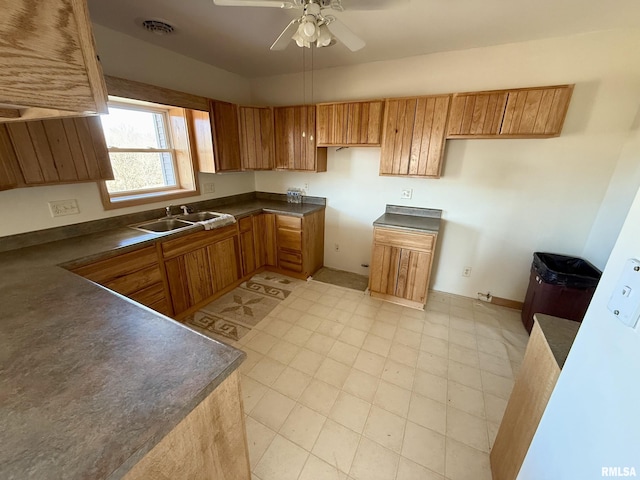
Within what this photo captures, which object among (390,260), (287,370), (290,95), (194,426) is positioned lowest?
(287,370)

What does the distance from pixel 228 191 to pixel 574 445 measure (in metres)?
3.53

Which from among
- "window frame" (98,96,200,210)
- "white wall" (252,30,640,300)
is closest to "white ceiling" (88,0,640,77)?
"white wall" (252,30,640,300)

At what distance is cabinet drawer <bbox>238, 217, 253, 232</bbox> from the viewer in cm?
296

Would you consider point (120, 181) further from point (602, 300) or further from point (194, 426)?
point (602, 300)

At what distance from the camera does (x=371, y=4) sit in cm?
171

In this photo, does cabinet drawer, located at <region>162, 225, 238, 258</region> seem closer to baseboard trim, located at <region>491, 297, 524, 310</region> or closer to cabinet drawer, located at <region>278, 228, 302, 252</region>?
cabinet drawer, located at <region>278, 228, 302, 252</region>

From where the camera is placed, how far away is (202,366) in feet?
2.58

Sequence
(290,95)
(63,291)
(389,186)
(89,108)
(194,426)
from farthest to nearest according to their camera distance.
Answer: (290,95) < (389,186) < (63,291) < (194,426) < (89,108)

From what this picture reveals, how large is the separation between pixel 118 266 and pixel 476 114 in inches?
125

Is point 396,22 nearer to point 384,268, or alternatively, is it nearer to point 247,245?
point 384,268

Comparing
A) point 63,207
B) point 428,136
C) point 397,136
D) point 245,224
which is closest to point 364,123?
point 397,136

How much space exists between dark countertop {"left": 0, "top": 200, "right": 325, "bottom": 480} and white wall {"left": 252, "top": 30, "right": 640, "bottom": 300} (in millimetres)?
2634

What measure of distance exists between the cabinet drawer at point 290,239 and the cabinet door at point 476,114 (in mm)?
1904

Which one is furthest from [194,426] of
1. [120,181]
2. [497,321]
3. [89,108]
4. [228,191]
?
[228,191]
